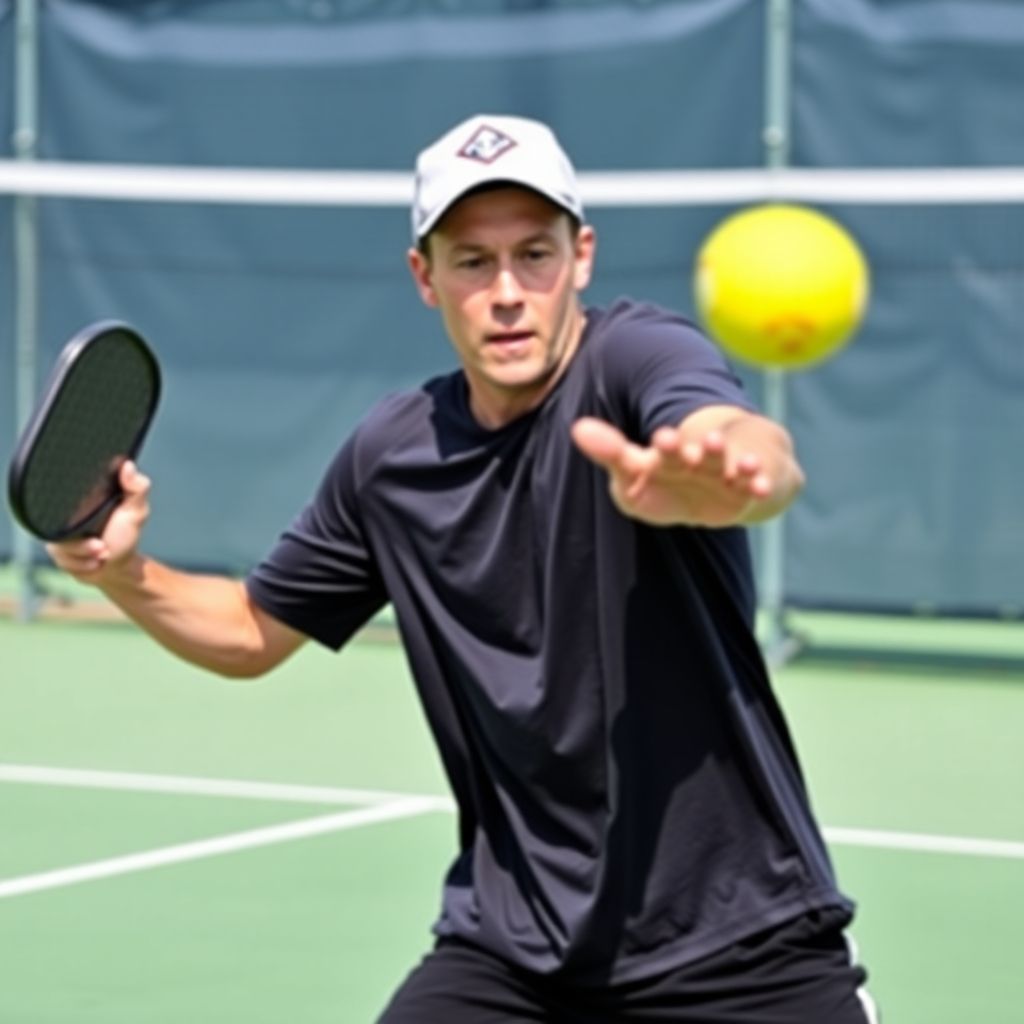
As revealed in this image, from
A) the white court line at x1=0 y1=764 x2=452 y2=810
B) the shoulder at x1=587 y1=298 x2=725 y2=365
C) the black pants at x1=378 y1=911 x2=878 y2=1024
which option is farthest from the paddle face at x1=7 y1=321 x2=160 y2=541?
the white court line at x1=0 y1=764 x2=452 y2=810

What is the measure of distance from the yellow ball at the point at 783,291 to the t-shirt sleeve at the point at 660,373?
3.42 metres

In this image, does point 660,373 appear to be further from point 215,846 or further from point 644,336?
point 215,846

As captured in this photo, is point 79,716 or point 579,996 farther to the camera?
point 79,716

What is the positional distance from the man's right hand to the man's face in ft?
1.94

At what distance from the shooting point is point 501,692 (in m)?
4.20

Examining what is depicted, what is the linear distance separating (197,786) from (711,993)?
4716 mm

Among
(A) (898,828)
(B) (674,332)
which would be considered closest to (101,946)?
(A) (898,828)

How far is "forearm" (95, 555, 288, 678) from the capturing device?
15.1ft

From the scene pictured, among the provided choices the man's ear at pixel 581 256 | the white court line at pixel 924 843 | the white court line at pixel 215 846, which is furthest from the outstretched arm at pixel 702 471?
the white court line at pixel 924 843

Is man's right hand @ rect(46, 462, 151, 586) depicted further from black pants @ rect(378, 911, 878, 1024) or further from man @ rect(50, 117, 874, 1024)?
black pants @ rect(378, 911, 878, 1024)

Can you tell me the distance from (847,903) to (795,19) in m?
6.91

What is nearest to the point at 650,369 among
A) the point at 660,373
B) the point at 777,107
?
the point at 660,373

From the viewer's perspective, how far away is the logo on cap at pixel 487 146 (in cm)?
419

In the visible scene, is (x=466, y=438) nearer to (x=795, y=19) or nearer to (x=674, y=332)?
(x=674, y=332)
